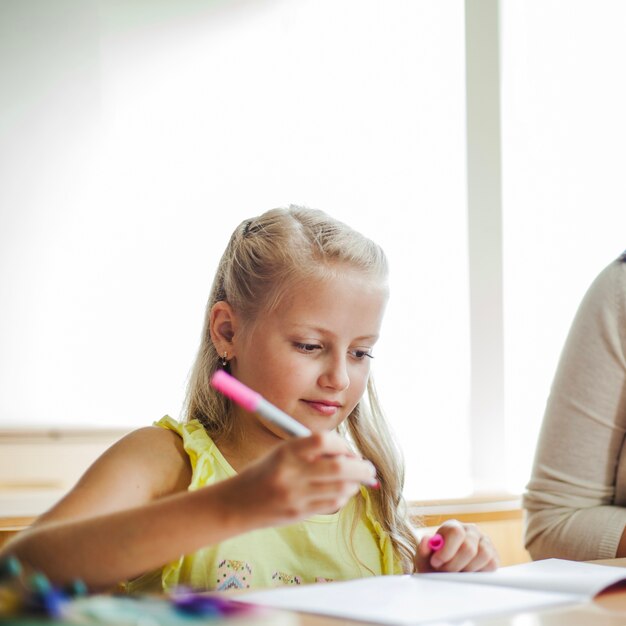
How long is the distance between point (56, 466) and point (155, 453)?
1223 millimetres

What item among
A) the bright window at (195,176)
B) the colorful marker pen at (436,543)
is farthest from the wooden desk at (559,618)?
the bright window at (195,176)

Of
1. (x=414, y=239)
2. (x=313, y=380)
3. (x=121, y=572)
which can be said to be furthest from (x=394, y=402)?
(x=121, y=572)

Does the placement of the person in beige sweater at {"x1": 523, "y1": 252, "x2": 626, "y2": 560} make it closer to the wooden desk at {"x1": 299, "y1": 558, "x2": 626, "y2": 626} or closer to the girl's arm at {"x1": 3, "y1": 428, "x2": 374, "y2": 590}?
the wooden desk at {"x1": 299, "y1": 558, "x2": 626, "y2": 626}

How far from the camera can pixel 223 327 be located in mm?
1271

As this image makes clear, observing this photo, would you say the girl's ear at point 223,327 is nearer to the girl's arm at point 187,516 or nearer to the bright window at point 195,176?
the girl's arm at point 187,516

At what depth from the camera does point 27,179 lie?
2.41 m

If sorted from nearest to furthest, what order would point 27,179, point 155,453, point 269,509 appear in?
point 269,509 < point 155,453 < point 27,179

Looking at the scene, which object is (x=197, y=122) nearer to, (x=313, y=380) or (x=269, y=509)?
(x=313, y=380)

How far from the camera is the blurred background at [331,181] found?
2.40m

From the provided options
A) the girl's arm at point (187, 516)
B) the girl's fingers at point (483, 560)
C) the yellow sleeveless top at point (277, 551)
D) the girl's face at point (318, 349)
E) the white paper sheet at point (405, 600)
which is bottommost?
the yellow sleeveless top at point (277, 551)

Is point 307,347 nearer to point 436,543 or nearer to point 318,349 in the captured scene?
point 318,349

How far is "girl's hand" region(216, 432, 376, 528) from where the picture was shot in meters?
0.71

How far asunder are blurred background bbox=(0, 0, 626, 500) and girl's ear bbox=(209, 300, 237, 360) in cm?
115

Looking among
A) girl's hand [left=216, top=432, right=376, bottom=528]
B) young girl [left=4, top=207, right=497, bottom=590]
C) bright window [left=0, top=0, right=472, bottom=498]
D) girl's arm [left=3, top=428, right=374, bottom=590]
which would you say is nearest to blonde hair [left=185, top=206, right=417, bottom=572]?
young girl [left=4, top=207, right=497, bottom=590]
